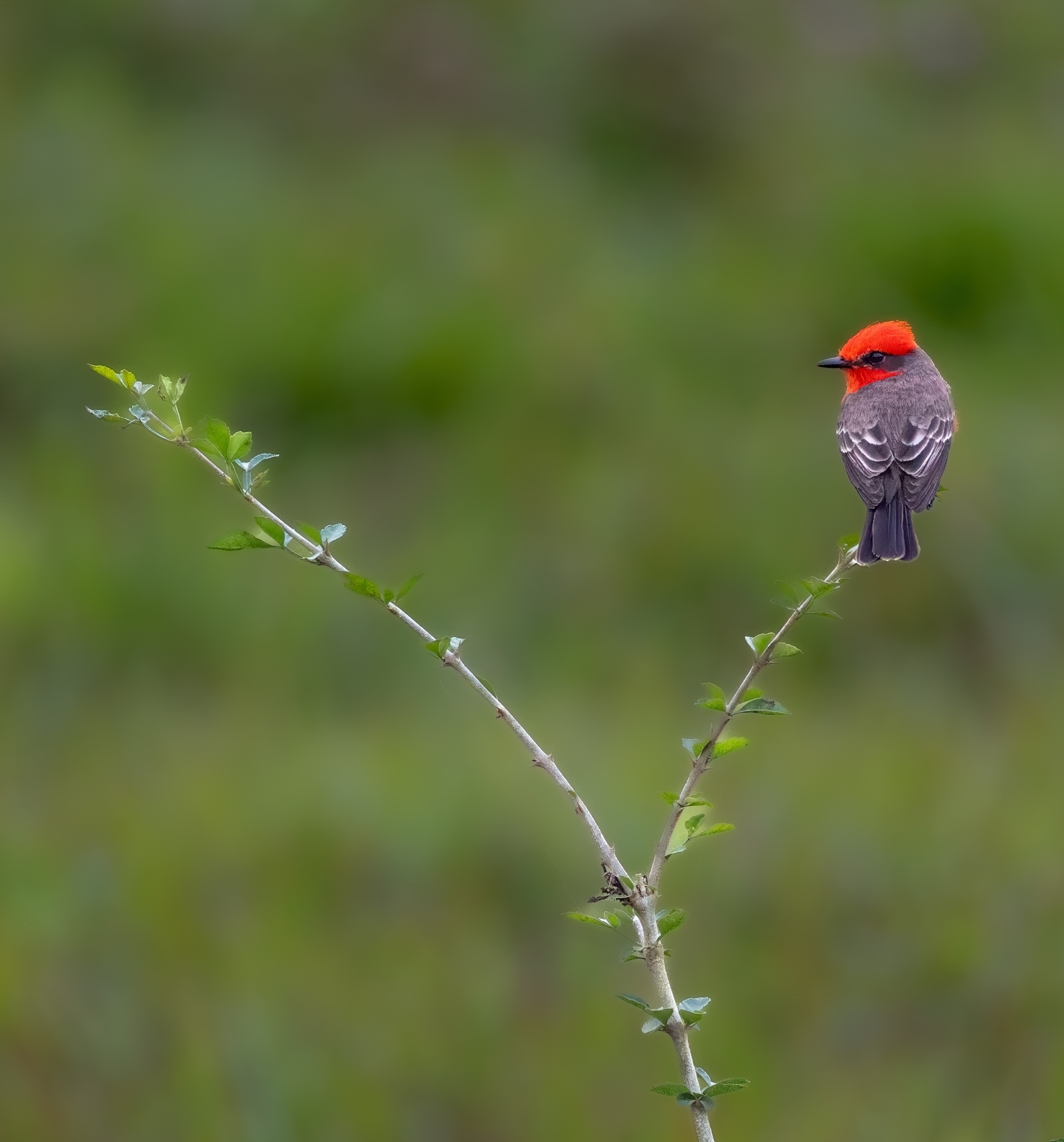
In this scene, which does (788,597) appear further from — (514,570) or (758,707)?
(514,570)

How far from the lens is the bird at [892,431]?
3.31 metres

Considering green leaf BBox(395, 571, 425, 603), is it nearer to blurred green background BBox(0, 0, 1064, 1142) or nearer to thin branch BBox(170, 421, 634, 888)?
thin branch BBox(170, 421, 634, 888)

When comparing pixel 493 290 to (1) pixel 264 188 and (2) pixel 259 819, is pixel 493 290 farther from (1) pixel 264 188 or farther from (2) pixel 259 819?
(2) pixel 259 819

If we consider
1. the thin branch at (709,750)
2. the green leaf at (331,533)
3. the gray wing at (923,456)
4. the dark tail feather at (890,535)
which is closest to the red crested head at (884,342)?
the gray wing at (923,456)

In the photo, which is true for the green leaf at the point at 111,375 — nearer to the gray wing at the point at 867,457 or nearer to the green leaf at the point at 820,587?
the green leaf at the point at 820,587

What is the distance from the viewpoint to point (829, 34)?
480 inches

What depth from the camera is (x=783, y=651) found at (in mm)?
1856

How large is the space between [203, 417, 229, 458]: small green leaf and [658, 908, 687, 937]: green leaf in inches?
31.9

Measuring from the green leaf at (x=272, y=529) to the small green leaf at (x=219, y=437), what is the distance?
11 centimetres

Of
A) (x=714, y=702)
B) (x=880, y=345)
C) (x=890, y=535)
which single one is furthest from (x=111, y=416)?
(x=880, y=345)

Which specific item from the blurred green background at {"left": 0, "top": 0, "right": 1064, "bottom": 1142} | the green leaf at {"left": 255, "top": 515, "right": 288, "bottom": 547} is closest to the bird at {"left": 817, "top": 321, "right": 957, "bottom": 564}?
the green leaf at {"left": 255, "top": 515, "right": 288, "bottom": 547}

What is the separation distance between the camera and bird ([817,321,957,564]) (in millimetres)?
3311

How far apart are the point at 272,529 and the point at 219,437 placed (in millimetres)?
162

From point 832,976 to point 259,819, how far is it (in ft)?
7.55
